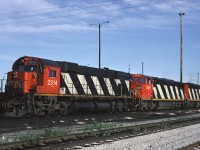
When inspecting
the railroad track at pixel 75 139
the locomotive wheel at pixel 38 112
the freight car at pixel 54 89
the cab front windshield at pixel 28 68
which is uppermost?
the cab front windshield at pixel 28 68

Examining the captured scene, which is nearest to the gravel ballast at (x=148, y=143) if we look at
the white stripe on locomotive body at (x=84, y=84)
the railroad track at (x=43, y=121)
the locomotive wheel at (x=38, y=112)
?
the railroad track at (x=43, y=121)

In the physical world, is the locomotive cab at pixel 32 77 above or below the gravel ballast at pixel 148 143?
above

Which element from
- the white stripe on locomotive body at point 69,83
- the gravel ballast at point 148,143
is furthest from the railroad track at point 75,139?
the white stripe on locomotive body at point 69,83

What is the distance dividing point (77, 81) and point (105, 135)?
42.0 ft

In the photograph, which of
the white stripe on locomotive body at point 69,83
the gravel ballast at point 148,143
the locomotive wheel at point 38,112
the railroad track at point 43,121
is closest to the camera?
the gravel ballast at point 148,143

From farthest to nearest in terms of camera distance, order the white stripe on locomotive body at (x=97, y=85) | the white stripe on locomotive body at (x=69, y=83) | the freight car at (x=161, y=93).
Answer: the freight car at (x=161, y=93) < the white stripe on locomotive body at (x=97, y=85) < the white stripe on locomotive body at (x=69, y=83)

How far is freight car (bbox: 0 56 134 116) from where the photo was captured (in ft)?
68.8

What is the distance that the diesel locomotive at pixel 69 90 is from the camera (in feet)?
69.2

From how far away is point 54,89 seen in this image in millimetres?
22750

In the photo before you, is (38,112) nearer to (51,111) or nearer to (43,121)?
(51,111)

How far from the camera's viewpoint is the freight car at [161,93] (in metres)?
32.6

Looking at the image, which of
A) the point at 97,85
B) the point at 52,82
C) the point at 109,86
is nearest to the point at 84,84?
the point at 97,85

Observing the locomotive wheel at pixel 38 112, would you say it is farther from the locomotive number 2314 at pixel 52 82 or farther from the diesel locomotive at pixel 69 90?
the locomotive number 2314 at pixel 52 82

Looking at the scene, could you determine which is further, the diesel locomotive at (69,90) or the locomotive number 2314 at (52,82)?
the locomotive number 2314 at (52,82)
